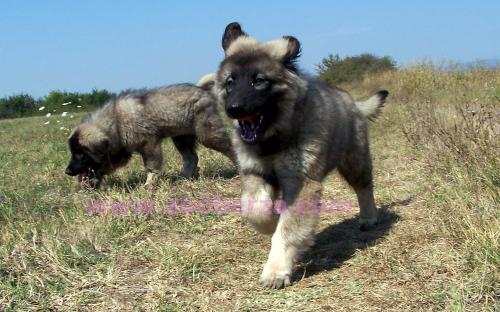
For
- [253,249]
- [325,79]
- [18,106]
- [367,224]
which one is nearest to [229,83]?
[253,249]

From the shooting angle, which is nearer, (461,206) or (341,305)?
(341,305)

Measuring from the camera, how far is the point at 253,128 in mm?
3727

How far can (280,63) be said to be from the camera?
3.84 metres

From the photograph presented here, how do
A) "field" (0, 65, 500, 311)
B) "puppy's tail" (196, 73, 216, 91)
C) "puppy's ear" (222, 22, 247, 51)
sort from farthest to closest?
"puppy's tail" (196, 73, 216, 91) → "puppy's ear" (222, 22, 247, 51) → "field" (0, 65, 500, 311)

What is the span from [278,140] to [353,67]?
25.9 meters

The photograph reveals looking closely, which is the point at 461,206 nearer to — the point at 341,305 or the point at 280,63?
the point at 341,305

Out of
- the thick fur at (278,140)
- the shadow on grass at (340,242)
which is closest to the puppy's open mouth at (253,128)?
the thick fur at (278,140)

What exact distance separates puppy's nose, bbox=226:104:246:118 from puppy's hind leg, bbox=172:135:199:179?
3893mm

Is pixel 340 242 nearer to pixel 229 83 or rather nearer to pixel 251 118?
pixel 251 118

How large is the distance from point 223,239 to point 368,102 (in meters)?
1.96

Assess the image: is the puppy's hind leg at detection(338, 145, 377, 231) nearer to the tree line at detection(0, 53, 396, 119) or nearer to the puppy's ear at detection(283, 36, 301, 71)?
the puppy's ear at detection(283, 36, 301, 71)

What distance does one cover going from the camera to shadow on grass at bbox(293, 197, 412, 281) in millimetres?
3861

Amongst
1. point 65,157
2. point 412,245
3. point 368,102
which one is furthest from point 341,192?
point 65,157

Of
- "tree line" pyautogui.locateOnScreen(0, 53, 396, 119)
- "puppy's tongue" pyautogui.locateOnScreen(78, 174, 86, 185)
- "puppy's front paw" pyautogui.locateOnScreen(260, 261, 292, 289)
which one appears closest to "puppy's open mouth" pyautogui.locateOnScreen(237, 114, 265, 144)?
"puppy's front paw" pyautogui.locateOnScreen(260, 261, 292, 289)
